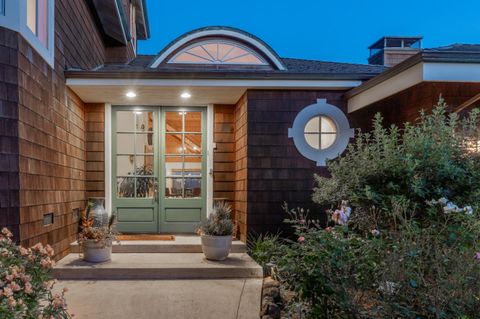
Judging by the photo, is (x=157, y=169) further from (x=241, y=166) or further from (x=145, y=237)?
(x=241, y=166)

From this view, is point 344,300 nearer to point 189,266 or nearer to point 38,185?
point 189,266

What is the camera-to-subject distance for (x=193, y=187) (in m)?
6.22

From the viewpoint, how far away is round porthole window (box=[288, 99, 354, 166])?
5461mm

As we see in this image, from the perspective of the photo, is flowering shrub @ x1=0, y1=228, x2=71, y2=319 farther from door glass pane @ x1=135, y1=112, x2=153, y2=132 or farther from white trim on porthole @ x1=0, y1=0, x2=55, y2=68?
door glass pane @ x1=135, y1=112, x2=153, y2=132

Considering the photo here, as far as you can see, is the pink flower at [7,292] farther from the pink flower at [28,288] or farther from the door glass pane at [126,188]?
the door glass pane at [126,188]

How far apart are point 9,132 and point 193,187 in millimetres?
3062

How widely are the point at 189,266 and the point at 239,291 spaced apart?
79cm

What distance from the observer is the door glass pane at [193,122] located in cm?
625

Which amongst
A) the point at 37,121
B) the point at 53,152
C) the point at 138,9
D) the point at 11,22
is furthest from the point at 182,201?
the point at 138,9

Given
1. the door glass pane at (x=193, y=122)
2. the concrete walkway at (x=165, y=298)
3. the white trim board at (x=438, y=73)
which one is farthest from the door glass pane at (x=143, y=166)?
the white trim board at (x=438, y=73)

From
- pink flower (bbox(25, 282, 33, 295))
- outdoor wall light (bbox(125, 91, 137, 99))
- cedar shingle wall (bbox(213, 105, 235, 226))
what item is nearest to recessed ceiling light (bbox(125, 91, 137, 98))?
outdoor wall light (bbox(125, 91, 137, 99))

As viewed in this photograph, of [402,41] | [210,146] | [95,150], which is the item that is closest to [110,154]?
[95,150]

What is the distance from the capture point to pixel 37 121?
4.00 meters

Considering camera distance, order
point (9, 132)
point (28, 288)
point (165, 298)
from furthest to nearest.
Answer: point (165, 298)
point (9, 132)
point (28, 288)
